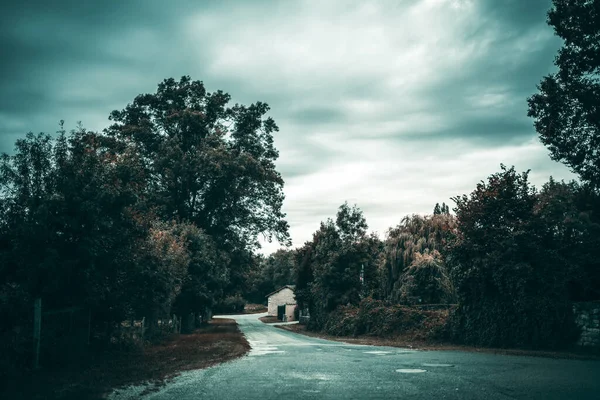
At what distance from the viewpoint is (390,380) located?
10695mm

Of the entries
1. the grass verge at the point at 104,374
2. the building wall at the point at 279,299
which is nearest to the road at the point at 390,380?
the grass verge at the point at 104,374

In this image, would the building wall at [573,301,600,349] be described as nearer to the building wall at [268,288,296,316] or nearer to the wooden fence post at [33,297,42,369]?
the wooden fence post at [33,297,42,369]

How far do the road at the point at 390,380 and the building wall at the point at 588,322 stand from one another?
3282mm

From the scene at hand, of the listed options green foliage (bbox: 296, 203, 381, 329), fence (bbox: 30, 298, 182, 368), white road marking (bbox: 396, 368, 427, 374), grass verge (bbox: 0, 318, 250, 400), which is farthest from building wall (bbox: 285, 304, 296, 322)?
white road marking (bbox: 396, 368, 427, 374)

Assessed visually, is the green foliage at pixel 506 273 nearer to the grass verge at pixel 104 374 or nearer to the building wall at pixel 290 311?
the grass verge at pixel 104 374

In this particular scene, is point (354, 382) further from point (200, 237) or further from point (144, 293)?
point (200, 237)

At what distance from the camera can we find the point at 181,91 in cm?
3831

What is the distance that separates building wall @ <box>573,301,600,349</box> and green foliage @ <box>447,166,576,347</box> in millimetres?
305

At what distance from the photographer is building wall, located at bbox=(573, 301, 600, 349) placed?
55.8 ft

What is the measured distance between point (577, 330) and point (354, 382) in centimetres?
1133

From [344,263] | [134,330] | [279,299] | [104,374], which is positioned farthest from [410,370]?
[279,299]

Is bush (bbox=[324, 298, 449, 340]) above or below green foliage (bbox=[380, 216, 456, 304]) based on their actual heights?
below

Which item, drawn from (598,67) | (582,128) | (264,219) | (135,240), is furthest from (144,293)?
(264,219)

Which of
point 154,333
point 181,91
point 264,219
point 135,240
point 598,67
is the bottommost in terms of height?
point 154,333
